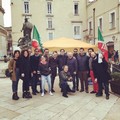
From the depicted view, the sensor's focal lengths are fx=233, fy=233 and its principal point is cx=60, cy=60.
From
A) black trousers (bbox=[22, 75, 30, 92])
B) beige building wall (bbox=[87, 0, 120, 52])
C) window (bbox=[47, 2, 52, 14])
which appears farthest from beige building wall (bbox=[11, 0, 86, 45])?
black trousers (bbox=[22, 75, 30, 92])

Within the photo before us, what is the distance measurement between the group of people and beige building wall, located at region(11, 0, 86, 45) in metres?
29.2

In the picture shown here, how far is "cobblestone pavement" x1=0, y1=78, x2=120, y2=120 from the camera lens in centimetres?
600

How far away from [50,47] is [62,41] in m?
0.89

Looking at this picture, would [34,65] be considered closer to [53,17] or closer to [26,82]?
[26,82]

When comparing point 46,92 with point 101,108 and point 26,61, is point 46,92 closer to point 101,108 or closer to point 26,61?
point 26,61

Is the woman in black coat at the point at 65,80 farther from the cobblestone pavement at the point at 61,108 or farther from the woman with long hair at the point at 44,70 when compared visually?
the woman with long hair at the point at 44,70

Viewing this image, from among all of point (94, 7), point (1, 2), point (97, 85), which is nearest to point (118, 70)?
point (97, 85)

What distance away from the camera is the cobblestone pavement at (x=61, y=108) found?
600 centimetres

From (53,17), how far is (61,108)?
106ft

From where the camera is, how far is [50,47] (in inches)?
397

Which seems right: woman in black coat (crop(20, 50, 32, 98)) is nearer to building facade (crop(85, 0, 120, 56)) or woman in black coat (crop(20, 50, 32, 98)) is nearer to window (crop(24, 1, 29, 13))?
building facade (crop(85, 0, 120, 56))

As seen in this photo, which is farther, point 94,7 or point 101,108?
point 94,7

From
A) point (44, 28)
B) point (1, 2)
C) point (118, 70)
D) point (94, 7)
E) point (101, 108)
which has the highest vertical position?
point (1, 2)

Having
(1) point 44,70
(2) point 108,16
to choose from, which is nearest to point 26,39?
(1) point 44,70
